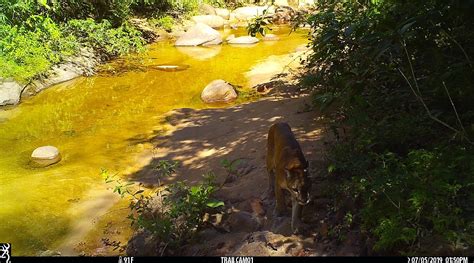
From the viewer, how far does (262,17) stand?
14.9ft

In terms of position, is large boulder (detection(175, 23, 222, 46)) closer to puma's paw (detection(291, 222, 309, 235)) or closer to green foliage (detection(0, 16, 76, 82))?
green foliage (detection(0, 16, 76, 82))

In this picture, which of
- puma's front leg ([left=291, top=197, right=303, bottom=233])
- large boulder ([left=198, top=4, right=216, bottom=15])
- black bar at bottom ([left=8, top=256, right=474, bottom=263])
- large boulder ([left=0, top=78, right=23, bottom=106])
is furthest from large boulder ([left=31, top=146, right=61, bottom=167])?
large boulder ([left=198, top=4, right=216, bottom=15])

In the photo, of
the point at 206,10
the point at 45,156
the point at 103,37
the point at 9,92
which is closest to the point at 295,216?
the point at 45,156

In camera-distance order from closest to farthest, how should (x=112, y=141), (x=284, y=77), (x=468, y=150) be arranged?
1. (x=468, y=150)
2. (x=112, y=141)
3. (x=284, y=77)

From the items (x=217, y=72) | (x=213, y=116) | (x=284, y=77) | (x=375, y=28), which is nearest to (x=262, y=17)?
(x=375, y=28)

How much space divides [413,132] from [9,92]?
10980mm

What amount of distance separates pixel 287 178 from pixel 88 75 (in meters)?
11.8

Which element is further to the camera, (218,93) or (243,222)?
(218,93)

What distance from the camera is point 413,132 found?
4227 millimetres

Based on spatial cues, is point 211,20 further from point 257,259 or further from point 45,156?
point 257,259

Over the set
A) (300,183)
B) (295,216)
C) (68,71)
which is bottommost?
(68,71)

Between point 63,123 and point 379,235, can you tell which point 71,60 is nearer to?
point 63,123

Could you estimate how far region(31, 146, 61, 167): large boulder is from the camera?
7.77 metres

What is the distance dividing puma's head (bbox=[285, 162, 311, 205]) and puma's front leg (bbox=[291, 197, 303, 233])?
4.0 inches
